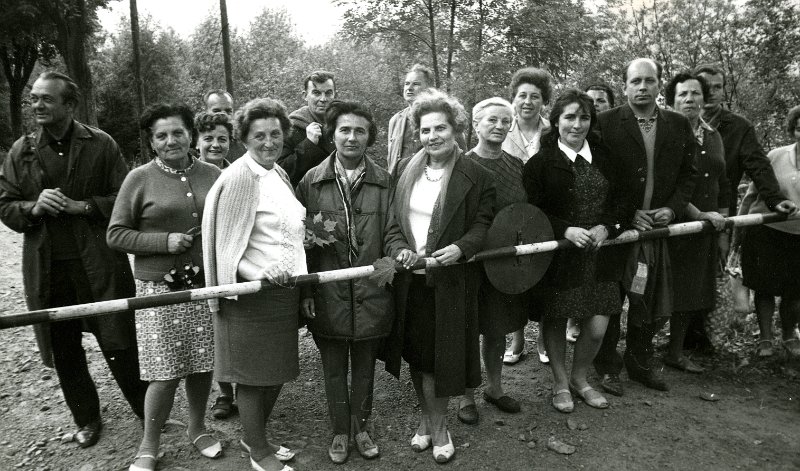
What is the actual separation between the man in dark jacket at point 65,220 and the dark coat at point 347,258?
131 centimetres

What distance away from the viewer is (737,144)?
502 centimetres

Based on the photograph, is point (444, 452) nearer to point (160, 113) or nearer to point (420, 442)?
point (420, 442)

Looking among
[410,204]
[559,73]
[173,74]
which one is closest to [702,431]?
[410,204]

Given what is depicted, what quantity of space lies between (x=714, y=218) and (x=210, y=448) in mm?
3987

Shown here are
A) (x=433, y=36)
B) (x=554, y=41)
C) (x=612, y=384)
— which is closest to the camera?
(x=612, y=384)

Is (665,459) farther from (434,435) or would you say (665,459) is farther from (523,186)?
(523,186)

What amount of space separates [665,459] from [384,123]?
14.2 metres

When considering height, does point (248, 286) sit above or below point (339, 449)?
above

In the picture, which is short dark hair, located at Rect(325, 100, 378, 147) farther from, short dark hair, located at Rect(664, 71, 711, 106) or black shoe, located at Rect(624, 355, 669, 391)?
black shoe, located at Rect(624, 355, 669, 391)

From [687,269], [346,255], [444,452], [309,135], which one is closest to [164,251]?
[346,255]

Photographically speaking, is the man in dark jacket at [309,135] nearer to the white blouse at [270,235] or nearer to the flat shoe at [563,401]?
the white blouse at [270,235]

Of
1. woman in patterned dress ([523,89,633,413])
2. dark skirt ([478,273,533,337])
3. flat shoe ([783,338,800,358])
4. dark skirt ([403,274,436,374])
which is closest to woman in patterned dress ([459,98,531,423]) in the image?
dark skirt ([478,273,533,337])

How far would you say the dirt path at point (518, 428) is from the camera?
3683 mm

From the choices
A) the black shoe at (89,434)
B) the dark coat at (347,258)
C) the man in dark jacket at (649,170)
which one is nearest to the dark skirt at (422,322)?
the dark coat at (347,258)
